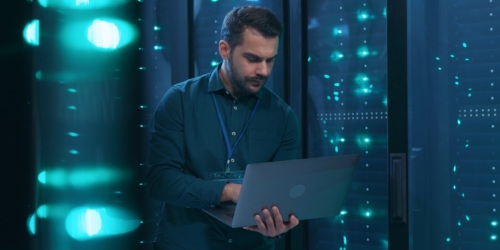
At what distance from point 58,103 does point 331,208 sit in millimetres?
1439

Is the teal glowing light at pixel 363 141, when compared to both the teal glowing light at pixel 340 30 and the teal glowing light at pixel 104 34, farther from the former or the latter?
the teal glowing light at pixel 104 34

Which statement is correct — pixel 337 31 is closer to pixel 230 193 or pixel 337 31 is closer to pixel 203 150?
pixel 203 150

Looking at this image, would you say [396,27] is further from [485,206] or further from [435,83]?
[485,206]

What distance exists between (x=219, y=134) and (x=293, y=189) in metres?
0.41

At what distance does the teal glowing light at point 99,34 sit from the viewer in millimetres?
2439

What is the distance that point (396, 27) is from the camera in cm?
175

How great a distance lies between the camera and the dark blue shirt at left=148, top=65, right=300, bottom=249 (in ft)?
5.12

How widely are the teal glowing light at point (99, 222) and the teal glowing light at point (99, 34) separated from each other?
83cm

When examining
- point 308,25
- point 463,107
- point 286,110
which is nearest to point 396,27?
point 286,110

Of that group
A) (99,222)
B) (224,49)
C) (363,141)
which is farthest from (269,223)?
(99,222)

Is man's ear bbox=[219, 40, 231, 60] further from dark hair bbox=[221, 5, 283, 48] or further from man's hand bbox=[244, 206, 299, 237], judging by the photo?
man's hand bbox=[244, 206, 299, 237]

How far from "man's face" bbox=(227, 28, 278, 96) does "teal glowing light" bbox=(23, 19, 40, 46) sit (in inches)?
37.0

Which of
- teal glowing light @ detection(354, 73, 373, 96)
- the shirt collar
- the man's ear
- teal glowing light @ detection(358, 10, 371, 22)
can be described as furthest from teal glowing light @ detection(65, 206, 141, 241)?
teal glowing light @ detection(358, 10, 371, 22)

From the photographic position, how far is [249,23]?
1640 millimetres
